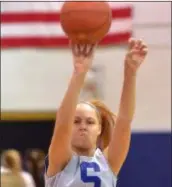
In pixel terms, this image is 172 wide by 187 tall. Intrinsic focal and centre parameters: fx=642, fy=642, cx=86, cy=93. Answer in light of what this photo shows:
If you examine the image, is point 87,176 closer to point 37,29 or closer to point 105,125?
point 105,125

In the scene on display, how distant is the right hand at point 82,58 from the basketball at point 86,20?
3.2 inches

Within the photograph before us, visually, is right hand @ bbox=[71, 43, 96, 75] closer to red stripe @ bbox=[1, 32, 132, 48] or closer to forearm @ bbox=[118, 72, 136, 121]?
forearm @ bbox=[118, 72, 136, 121]

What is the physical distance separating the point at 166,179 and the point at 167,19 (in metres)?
1.34

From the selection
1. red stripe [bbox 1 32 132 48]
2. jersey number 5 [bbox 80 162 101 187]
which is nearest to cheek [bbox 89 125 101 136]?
jersey number 5 [bbox 80 162 101 187]

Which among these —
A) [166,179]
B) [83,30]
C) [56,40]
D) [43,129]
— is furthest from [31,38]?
[83,30]

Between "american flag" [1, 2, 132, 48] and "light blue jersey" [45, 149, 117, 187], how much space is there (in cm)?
316

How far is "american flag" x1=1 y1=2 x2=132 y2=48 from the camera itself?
5305 millimetres

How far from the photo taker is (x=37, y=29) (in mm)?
5453

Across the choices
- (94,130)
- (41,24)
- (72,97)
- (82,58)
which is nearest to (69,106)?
(72,97)

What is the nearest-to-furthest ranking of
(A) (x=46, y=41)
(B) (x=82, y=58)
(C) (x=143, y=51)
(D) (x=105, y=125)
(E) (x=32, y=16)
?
(B) (x=82, y=58)
(C) (x=143, y=51)
(D) (x=105, y=125)
(E) (x=32, y=16)
(A) (x=46, y=41)

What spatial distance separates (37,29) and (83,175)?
3.44 metres

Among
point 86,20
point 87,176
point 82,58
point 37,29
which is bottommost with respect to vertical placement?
point 87,176

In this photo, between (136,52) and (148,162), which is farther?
(148,162)

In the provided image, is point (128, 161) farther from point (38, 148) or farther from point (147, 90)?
point (38, 148)
